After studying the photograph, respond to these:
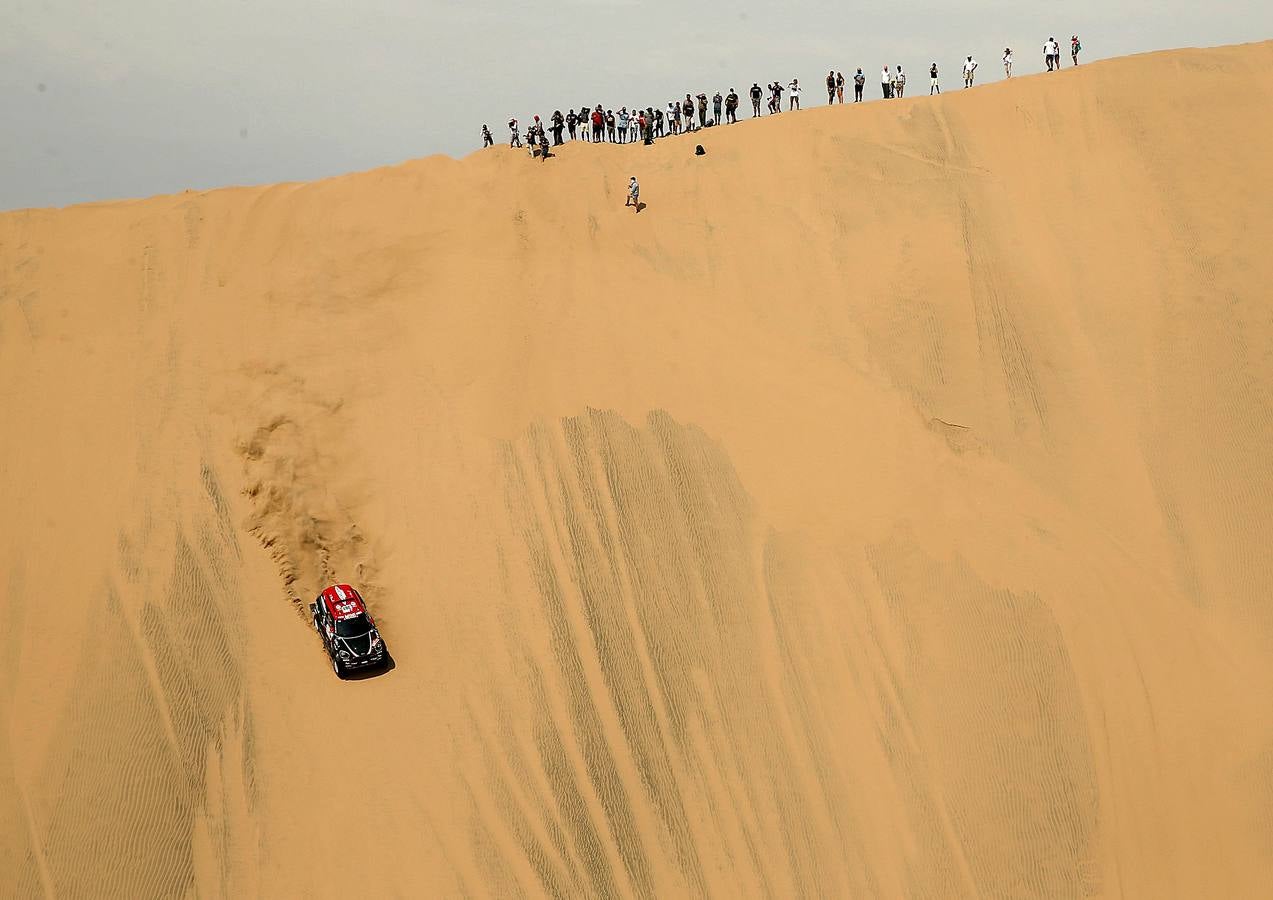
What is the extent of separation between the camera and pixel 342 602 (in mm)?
14797

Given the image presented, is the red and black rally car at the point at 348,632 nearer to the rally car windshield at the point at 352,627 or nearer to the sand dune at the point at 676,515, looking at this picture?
the rally car windshield at the point at 352,627

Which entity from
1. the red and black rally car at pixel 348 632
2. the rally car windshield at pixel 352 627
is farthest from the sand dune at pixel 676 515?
the rally car windshield at pixel 352 627

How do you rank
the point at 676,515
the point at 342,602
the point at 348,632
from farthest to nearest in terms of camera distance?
the point at 676,515 < the point at 342,602 < the point at 348,632

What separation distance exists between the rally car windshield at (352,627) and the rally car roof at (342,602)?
6cm

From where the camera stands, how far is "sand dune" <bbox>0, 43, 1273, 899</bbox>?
14.0 m

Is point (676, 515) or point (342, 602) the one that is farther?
point (676, 515)

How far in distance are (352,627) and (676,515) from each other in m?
5.80

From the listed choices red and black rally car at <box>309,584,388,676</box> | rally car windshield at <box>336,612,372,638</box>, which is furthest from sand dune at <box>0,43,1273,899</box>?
rally car windshield at <box>336,612,372,638</box>

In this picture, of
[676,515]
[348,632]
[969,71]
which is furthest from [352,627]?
[969,71]

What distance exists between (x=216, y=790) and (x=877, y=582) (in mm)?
10971

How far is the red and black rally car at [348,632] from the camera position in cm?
1455

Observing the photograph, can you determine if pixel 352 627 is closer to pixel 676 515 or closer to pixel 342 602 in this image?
pixel 342 602

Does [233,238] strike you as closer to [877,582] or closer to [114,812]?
[114,812]

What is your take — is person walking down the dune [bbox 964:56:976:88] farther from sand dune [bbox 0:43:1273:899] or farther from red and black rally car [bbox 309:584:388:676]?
red and black rally car [bbox 309:584:388:676]
